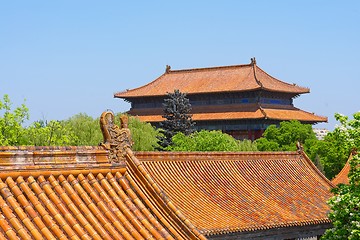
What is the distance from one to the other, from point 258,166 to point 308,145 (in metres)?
26.3

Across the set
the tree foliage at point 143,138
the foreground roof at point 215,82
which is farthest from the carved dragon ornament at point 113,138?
the foreground roof at point 215,82

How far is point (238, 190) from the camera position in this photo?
77.5 ft

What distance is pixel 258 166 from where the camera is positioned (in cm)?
2595

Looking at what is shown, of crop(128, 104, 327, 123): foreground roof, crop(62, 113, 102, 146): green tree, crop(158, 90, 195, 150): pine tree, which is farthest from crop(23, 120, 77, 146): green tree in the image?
crop(128, 104, 327, 123): foreground roof

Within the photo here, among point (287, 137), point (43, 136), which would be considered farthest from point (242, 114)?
point (43, 136)

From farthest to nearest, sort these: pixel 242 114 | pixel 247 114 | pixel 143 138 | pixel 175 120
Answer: pixel 242 114 → pixel 247 114 → pixel 175 120 → pixel 143 138

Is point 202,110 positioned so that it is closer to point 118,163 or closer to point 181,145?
point 181,145

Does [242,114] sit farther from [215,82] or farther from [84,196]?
[84,196]

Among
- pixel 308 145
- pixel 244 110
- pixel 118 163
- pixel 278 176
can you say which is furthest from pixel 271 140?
pixel 118 163

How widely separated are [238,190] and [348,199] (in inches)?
362

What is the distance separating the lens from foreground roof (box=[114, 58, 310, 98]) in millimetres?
68250

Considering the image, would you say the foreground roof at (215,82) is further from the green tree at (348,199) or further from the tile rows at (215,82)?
the green tree at (348,199)

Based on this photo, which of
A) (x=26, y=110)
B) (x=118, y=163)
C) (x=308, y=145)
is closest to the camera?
(x=118, y=163)

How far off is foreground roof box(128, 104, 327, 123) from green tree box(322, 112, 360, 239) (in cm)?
4862
